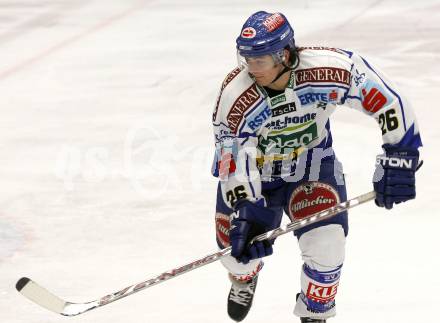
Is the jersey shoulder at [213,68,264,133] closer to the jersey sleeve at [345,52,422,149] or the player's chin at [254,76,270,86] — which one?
the player's chin at [254,76,270,86]

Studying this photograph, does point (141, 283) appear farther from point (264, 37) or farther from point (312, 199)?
point (264, 37)

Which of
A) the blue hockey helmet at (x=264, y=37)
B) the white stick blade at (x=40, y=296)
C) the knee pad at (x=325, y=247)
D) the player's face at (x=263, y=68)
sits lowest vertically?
the white stick blade at (x=40, y=296)

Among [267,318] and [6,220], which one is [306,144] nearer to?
[267,318]

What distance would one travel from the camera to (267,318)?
5.93m

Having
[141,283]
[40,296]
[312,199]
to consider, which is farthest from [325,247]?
[40,296]

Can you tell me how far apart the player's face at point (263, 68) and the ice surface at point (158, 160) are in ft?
4.59

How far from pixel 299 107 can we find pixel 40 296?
1.66 m

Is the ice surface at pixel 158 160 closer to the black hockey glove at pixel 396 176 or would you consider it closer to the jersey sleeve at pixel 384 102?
the black hockey glove at pixel 396 176

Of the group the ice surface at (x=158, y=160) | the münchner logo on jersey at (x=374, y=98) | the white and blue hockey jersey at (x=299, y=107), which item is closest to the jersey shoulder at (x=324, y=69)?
the white and blue hockey jersey at (x=299, y=107)

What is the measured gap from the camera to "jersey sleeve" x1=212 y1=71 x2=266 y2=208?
17.1ft

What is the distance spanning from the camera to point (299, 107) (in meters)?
5.27

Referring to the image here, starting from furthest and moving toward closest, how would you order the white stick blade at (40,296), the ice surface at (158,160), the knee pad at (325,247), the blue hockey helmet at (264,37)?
the ice surface at (158,160) → the white stick blade at (40,296) → the knee pad at (325,247) → the blue hockey helmet at (264,37)

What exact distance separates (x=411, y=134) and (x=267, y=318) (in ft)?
4.33

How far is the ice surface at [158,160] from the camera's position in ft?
20.4
